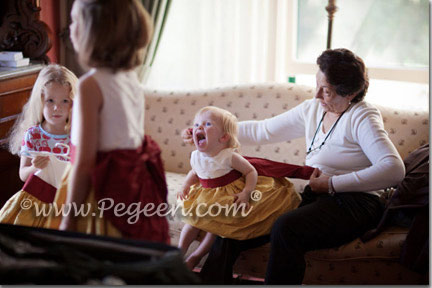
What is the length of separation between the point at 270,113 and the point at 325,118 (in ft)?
1.25

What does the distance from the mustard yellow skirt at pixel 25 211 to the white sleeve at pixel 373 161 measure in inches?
31.6

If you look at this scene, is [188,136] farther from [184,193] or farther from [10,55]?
[10,55]

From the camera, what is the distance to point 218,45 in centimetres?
203

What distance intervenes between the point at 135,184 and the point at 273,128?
90 cm

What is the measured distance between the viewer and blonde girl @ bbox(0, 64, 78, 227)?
139 cm

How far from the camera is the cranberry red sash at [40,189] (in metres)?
1.40

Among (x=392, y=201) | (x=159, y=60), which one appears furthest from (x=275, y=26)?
(x=392, y=201)

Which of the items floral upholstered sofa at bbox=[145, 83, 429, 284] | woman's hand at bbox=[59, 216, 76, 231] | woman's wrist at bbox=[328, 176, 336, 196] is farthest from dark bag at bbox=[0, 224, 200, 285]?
woman's wrist at bbox=[328, 176, 336, 196]

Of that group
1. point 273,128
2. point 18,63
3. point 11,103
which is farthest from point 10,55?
point 273,128

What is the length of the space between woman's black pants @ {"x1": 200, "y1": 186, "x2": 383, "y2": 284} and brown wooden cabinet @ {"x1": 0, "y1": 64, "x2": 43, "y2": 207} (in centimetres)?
69

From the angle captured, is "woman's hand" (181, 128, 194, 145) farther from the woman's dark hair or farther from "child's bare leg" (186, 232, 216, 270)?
the woman's dark hair

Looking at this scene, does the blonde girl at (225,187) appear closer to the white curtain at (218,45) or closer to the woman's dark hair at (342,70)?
the woman's dark hair at (342,70)

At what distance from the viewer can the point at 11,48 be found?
6.93 ft

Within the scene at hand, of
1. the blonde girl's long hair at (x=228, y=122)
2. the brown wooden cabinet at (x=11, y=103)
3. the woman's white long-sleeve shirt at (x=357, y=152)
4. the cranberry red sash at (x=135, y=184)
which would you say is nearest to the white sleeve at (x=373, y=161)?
the woman's white long-sleeve shirt at (x=357, y=152)
